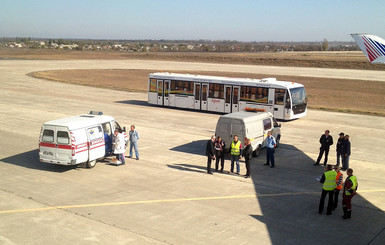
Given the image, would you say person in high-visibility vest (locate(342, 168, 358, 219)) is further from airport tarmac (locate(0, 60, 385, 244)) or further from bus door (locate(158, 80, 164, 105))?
bus door (locate(158, 80, 164, 105))

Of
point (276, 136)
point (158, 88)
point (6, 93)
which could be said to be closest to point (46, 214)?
point (276, 136)

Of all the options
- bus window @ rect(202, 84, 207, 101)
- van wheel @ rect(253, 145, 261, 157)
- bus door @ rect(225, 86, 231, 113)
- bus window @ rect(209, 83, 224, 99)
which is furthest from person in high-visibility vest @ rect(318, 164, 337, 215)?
bus window @ rect(202, 84, 207, 101)

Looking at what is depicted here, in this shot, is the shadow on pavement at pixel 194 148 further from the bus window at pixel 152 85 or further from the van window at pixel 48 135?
the bus window at pixel 152 85

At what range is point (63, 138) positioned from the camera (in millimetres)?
16656

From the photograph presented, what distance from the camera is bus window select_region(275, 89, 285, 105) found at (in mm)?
30013

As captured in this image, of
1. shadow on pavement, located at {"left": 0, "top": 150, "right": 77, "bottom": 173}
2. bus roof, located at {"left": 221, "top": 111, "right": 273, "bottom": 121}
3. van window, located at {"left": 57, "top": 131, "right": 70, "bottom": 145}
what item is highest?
bus roof, located at {"left": 221, "top": 111, "right": 273, "bottom": 121}

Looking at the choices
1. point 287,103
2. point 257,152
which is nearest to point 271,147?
point 257,152

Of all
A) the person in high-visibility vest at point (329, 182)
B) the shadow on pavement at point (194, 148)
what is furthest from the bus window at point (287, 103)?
the person in high-visibility vest at point (329, 182)

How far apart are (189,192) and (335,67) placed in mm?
78574

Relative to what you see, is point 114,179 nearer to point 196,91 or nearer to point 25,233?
point 25,233

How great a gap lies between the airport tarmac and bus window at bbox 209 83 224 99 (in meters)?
6.97

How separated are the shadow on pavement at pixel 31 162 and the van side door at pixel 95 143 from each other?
1.15 meters

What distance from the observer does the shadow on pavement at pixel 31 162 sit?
1789 cm

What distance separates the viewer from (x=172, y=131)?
85.0 feet
